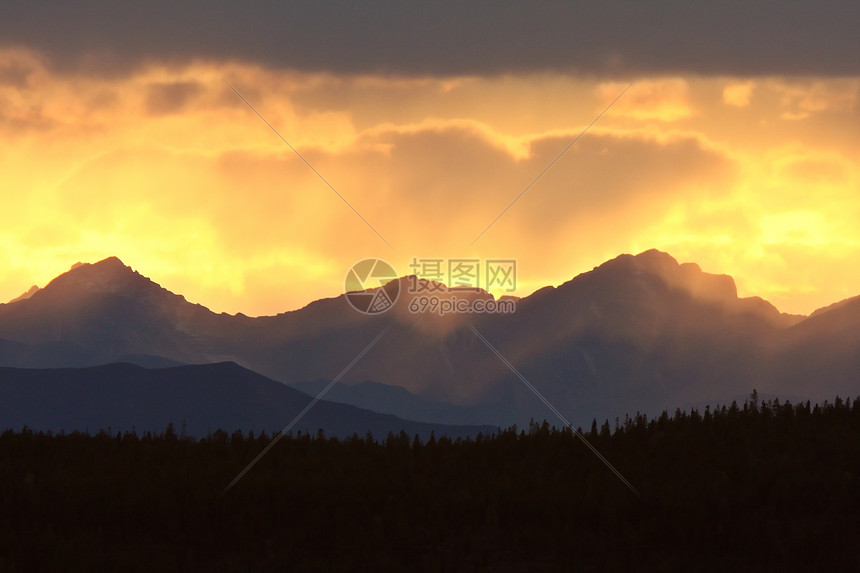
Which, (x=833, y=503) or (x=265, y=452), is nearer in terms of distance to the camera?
(x=833, y=503)

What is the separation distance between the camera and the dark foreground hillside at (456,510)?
16547 mm

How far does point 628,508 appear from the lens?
1775 centimetres

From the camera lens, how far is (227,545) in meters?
17.2

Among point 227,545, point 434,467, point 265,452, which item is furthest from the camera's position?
point 265,452

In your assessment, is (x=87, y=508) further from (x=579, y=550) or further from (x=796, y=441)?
(x=796, y=441)

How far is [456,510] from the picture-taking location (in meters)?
18.0

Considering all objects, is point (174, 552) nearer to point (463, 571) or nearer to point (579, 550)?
point (463, 571)

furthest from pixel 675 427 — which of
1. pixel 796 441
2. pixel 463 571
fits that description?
pixel 463 571

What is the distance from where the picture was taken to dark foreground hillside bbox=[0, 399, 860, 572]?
16.5 metres

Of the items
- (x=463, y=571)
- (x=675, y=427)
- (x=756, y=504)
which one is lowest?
(x=463, y=571)

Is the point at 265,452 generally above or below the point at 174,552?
above

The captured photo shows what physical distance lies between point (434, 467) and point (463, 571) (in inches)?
179

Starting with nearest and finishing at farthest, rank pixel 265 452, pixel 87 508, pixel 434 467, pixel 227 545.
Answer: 1. pixel 227 545
2. pixel 87 508
3. pixel 434 467
4. pixel 265 452

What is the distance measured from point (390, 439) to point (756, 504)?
8.77 m
